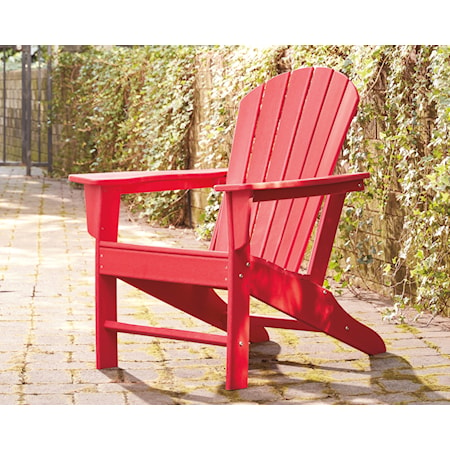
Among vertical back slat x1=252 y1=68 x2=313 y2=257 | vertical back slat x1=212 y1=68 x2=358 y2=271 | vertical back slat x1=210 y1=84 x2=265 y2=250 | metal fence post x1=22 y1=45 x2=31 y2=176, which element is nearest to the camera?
vertical back slat x1=212 y1=68 x2=358 y2=271

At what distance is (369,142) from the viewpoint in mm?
4527

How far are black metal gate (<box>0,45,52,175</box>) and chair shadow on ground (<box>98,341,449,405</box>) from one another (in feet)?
26.4

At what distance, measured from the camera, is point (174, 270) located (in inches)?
117

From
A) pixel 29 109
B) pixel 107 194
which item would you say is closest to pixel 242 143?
pixel 107 194

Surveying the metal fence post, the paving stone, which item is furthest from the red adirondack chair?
the metal fence post

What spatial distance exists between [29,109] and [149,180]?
8.39 meters

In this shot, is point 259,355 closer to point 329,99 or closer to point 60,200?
point 329,99

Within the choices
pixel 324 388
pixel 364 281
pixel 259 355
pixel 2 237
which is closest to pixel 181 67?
pixel 2 237

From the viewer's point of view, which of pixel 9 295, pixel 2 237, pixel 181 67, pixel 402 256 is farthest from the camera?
pixel 181 67

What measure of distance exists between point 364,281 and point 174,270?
2.02 meters

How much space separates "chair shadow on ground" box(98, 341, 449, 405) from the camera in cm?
290

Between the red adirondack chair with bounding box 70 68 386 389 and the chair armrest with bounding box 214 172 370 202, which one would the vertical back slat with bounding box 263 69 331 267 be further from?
the chair armrest with bounding box 214 172 370 202

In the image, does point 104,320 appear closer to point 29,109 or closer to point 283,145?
point 283,145

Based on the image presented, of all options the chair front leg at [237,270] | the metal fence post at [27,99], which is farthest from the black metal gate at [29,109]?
the chair front leg at [237,270]
